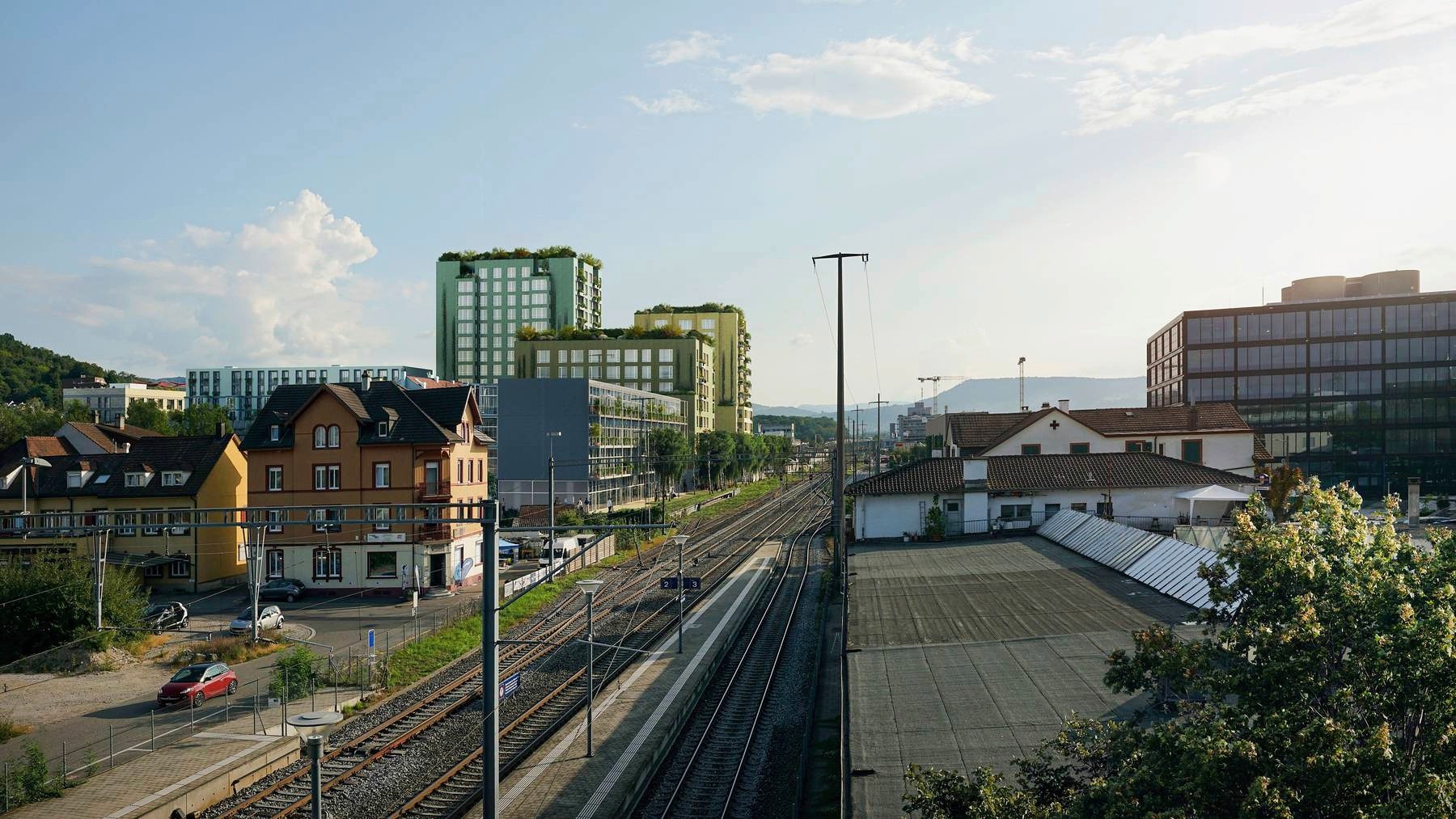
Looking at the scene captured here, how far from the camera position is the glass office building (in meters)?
81.7

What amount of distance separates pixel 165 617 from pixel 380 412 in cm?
1384

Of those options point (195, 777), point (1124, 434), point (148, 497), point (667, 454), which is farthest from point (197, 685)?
point (667, 454)

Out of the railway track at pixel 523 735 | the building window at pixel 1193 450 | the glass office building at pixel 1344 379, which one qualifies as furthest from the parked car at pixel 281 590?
the glass office building at pixel 1344 379

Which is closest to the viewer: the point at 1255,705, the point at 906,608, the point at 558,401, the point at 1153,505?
the point at 1255,705

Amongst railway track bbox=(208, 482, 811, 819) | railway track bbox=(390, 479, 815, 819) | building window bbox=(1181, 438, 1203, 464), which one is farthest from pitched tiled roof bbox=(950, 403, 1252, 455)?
railway track bbox=(390, 479, 815, 819)

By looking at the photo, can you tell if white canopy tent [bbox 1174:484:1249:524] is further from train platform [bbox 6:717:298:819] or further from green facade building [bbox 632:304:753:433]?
green facade building [bbox 632:304:753:433]

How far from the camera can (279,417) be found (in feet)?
158

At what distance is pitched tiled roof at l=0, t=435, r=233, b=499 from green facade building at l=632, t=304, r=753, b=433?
322 ft

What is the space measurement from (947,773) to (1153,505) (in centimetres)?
3960

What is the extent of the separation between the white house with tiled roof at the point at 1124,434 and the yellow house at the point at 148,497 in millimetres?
46768

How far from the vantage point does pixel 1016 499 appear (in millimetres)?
46594

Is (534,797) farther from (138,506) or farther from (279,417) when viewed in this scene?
(138,506)

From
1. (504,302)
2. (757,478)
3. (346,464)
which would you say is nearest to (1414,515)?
(346,464)

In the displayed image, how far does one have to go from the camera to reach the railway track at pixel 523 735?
63.5ft
